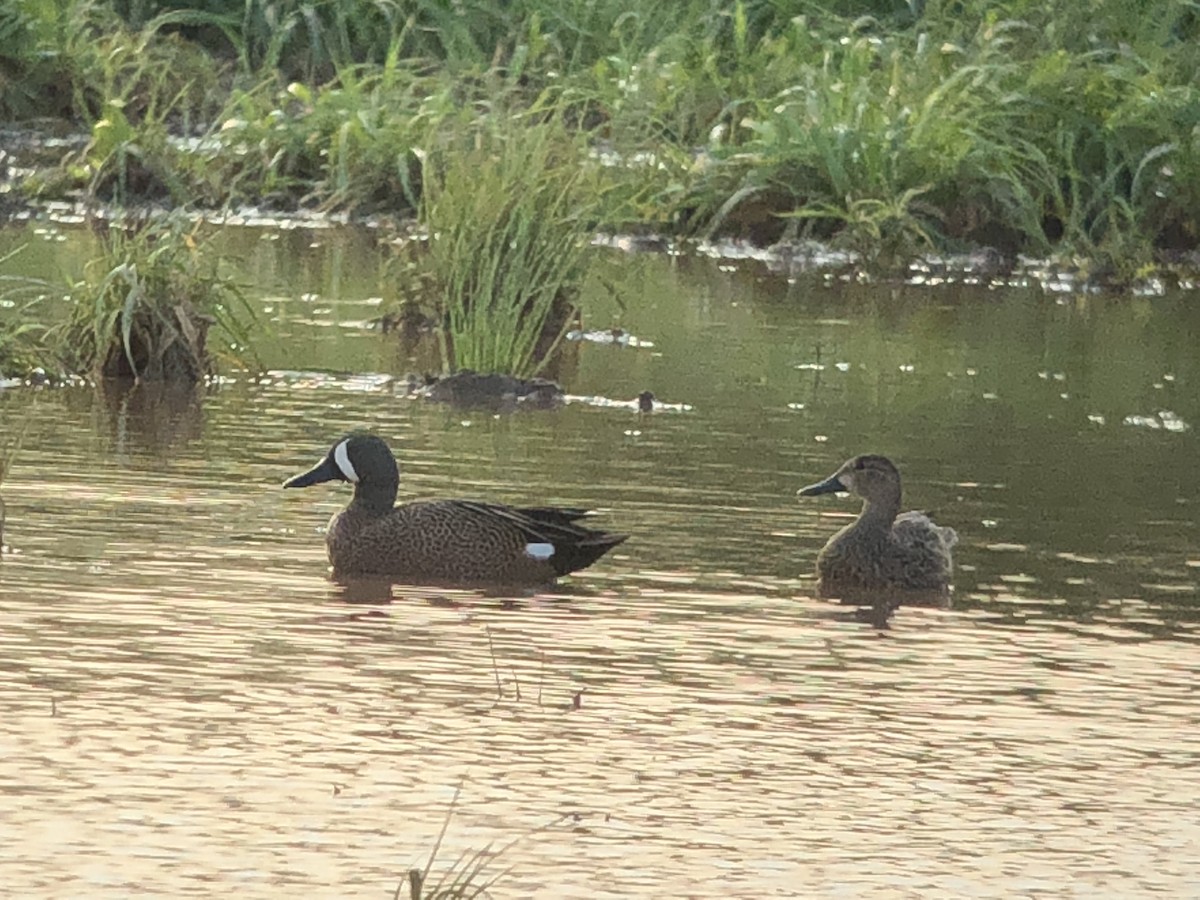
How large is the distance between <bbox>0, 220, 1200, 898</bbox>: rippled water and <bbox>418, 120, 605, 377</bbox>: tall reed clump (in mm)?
401

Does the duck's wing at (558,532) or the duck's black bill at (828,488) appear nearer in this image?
the duck's wing at (558,532)

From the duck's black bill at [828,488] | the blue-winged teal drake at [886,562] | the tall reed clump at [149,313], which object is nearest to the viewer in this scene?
the blue-winged teal drake at [886,562]

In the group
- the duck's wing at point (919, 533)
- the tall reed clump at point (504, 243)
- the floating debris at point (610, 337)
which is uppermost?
the tall reed clump at point (504, 243)

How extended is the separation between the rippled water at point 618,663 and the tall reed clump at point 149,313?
0.34m

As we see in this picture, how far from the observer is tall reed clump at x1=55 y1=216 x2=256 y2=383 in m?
12.5

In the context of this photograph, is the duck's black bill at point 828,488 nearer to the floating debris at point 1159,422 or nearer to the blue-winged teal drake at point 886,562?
the blue-winged teal drake at point 886,562

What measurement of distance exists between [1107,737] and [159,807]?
2.03 meters

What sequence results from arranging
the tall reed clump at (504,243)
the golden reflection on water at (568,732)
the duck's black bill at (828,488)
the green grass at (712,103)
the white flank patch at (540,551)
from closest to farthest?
1. the golden reflection on water at (568,732)
2. the white flank patch at (540,551)
3. the duck's black bill at (828,488)
4. the tall reed clump at (504,243)
5. the green grass at (712,103)

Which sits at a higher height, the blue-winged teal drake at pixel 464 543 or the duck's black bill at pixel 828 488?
the duck's black bill at pixel 828 488

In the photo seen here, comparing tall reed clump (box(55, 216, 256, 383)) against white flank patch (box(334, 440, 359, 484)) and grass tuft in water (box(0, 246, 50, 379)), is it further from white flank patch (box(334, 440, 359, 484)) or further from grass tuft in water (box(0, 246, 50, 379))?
white flank patch (box(334, 440, 359, 484))

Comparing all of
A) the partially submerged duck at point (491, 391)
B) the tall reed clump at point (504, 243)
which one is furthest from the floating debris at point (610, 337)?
the partially submerged duck at point (491, 391)

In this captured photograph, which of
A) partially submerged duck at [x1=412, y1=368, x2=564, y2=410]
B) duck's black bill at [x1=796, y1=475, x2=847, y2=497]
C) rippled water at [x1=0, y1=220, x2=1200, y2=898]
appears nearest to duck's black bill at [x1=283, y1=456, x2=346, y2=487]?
rippled water at [x1=0, y1=220, x2=1200, y2=898]

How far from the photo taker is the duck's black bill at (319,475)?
30.6 ft

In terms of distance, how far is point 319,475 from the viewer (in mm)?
9383
